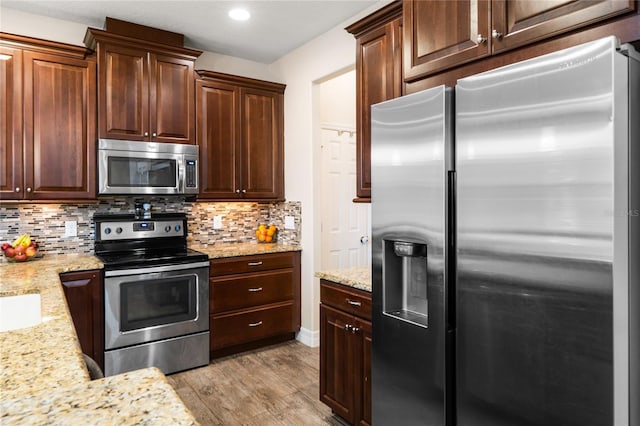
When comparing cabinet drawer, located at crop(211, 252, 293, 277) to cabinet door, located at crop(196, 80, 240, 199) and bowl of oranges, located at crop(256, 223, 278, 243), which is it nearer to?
bowl of oranges, located at crop(256, 223, 278, 243)

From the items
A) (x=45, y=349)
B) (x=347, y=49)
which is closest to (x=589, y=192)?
(x=45, y=349)

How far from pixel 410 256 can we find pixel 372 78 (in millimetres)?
1184

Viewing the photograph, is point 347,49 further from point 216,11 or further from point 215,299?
point 215,299

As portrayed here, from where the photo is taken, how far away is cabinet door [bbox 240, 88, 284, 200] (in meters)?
4.00

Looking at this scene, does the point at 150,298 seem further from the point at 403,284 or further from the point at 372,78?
the point at 372,78

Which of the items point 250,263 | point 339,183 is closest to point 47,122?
point 250,263

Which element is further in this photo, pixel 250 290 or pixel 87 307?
pixel 250 290

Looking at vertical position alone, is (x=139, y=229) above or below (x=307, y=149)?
below

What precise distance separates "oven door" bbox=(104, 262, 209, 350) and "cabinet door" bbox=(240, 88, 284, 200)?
1011 mm

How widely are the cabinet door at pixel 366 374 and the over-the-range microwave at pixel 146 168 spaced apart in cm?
206

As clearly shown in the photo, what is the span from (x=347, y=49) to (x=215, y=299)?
2377 millimetres

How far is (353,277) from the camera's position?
2.44m

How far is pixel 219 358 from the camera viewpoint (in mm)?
3621

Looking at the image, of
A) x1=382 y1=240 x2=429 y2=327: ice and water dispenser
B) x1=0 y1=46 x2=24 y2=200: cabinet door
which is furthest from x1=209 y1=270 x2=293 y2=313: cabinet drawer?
x1=382 y1=240 x2=429 y2=327: ice and water dispenser
